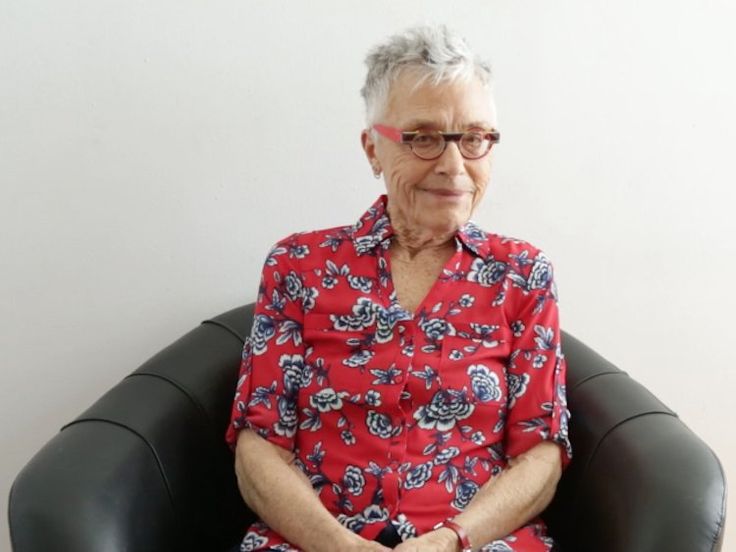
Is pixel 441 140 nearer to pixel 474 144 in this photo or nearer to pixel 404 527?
pixel 474 144

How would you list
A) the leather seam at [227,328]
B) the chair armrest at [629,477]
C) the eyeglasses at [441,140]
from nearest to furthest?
the chair armrest at [629,477] < the eyeglasses at [441,140] < the leather seam at [227,328]

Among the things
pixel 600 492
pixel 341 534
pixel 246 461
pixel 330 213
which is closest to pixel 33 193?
pixel 330 213

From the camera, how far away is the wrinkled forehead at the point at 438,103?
1262 mm

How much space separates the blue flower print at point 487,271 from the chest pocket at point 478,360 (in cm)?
8

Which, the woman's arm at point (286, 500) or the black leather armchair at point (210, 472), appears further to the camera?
the woman's arm at point (286, 500)

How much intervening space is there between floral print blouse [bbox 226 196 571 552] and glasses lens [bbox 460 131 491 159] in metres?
0.16

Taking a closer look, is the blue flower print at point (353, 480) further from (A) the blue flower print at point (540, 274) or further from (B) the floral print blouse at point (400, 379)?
(A) the blue flower print at point (540, 274)

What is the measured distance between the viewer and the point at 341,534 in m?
1.17

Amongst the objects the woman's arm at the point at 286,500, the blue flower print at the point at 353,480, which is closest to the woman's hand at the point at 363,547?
the woman's arm at the point at 286,500

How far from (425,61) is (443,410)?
1.86ft

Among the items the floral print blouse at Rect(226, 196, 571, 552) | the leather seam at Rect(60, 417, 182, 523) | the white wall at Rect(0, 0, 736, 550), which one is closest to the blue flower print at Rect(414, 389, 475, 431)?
the floral print blouse at Rect(226, 196, 571, 552)

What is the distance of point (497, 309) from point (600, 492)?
1.08ft

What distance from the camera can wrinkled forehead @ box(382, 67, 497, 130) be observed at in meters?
1.26

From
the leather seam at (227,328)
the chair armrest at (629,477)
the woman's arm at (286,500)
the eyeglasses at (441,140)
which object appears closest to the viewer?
the chair armrest at (629,477)
